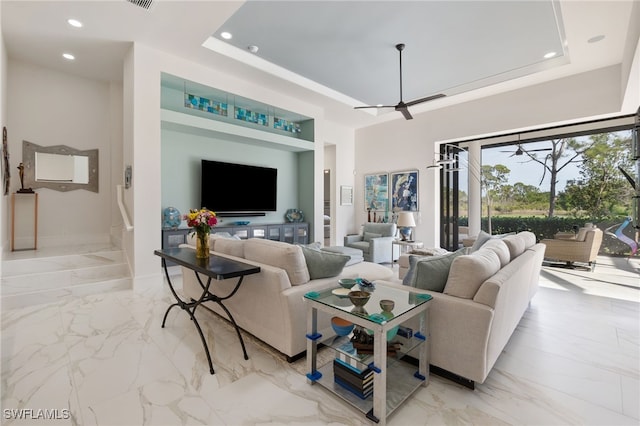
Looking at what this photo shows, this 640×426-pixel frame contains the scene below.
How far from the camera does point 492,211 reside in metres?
6.40

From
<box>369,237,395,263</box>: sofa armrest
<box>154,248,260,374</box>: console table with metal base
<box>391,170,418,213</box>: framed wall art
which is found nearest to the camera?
<box>154,248,260,374</box>: console table with metal base

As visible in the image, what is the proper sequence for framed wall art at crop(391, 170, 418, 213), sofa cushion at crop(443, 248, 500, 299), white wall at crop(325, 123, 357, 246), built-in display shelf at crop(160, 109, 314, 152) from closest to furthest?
sofa cushion at crop(443, 248, 500, 299), built-in display shelf at crop(160, 109, 314, 152), framed wall art at crop(391, 170, 418, 213), white wall at crop(325, 123, 357, 246)

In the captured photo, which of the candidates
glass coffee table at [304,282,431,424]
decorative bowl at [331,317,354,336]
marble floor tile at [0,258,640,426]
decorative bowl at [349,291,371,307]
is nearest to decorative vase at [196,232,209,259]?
marble floor tile at [0,258,640,426]

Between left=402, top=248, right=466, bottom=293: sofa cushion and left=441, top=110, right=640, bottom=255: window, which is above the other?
left=441, top=110, right=640, bottom=255: window

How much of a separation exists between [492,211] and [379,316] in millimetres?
5911

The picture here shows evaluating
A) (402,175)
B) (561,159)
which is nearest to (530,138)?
(561,159)

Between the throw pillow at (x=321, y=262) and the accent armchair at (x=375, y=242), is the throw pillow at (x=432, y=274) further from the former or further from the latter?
the accent armchair at (x=375, y=242)

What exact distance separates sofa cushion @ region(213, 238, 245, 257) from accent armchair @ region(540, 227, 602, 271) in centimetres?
564

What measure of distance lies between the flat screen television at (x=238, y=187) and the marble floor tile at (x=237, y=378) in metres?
2.59

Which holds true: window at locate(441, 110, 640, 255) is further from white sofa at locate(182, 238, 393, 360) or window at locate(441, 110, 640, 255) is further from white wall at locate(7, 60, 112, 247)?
white wall at locate(7, 60, 112, 247)

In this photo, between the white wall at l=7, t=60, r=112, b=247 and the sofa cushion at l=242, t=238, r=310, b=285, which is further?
the white wall at l=7, t=60, r=112, b=247

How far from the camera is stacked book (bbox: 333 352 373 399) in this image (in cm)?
175

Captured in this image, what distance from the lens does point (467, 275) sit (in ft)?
6.34

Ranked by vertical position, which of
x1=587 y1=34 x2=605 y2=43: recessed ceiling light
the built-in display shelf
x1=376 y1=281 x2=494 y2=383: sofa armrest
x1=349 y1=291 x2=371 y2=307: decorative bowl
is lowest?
x1=376 y1=281 x2=494 y2=383: sofa armrest
